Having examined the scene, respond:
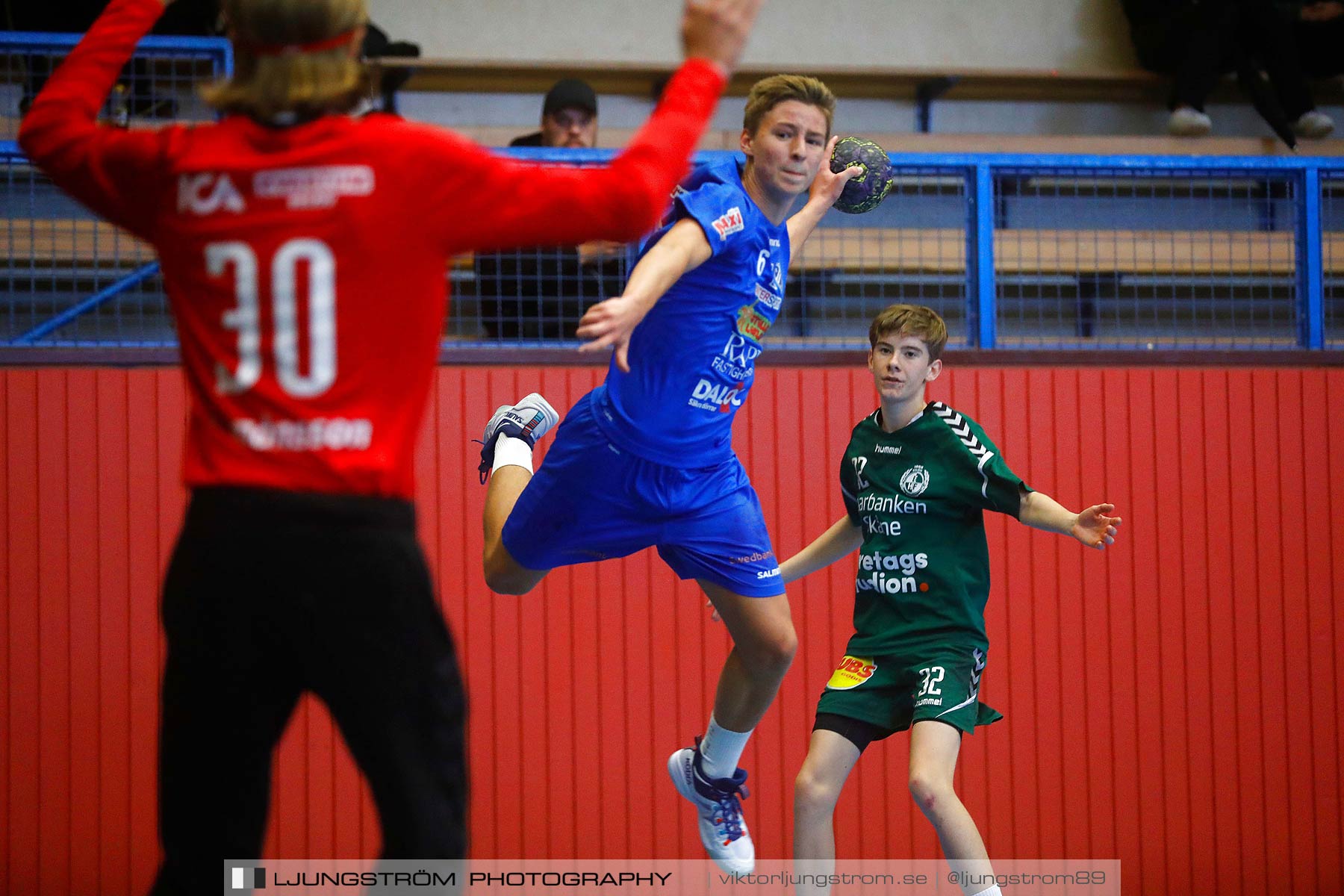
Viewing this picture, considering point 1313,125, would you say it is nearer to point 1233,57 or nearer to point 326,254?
point 1233,57

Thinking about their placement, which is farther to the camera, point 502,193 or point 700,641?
point 700,641

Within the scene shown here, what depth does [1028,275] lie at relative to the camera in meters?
6.54

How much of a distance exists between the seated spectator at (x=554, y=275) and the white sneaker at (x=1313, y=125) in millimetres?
4175

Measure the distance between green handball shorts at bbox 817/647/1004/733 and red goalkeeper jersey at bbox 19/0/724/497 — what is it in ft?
8.01

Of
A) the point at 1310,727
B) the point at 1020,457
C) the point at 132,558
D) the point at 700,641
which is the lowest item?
the point at 1310,727

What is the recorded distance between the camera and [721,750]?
4.11 metres

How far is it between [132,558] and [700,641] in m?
2.42

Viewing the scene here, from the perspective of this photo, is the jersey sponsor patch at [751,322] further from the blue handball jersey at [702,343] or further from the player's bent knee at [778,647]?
the player's bent knee at [778,647]

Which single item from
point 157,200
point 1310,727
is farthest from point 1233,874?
point 157,200

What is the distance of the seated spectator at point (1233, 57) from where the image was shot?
7.45m

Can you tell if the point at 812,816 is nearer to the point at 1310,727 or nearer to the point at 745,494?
the point at 745,494

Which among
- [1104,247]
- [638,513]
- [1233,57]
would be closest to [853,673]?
[638,513]

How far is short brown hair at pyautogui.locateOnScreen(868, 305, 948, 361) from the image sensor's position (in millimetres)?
4281

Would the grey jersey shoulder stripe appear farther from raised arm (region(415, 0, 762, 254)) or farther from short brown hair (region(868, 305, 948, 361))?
raised arm (region(415, 0, 762, 254))
